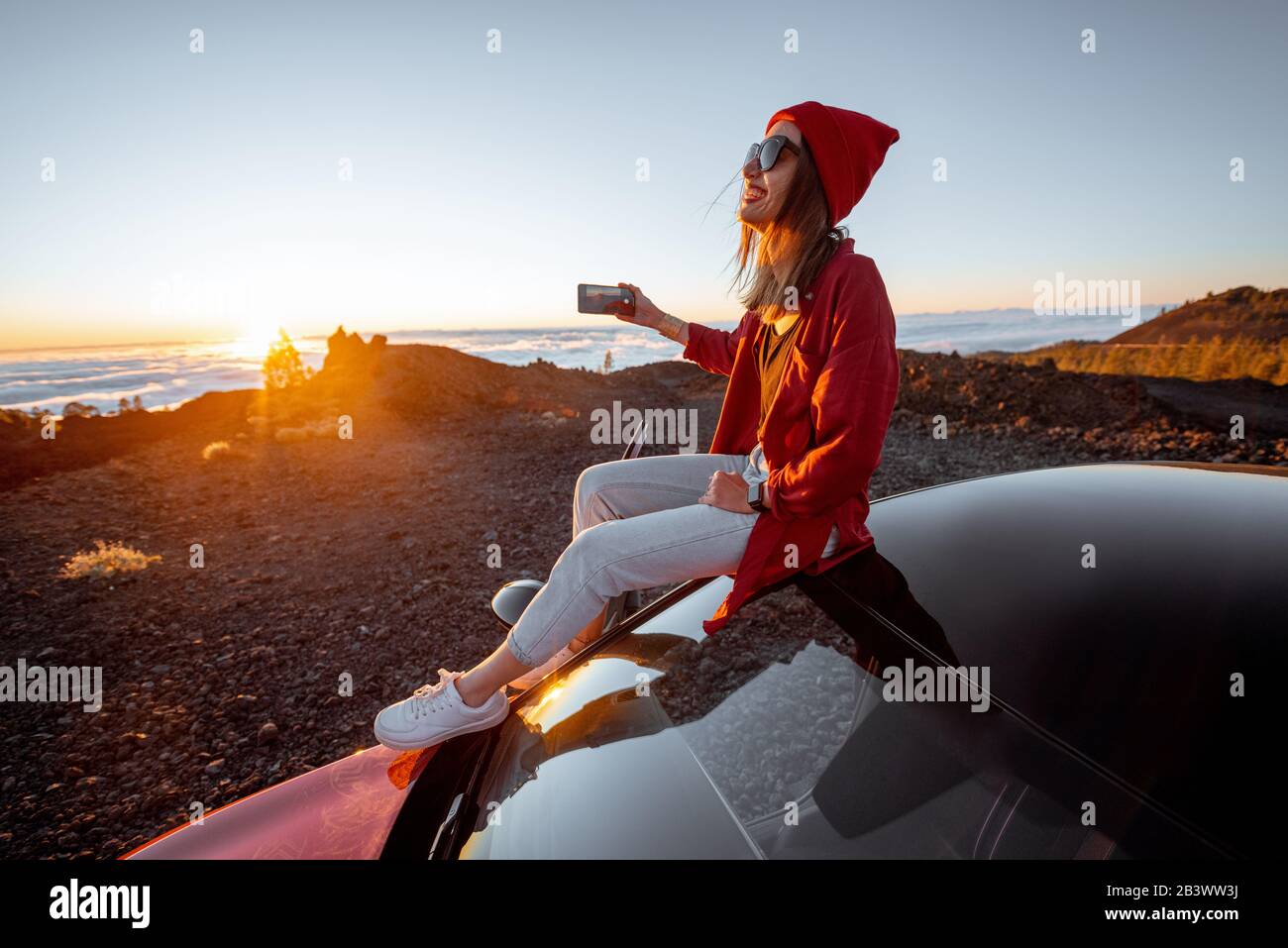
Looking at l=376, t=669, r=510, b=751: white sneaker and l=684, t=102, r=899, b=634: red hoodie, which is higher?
l=684, t=102, r=899, b=634: red hoodie

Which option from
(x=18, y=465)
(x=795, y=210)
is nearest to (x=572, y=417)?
(x=18, y=465)

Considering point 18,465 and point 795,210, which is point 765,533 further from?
point 18,465

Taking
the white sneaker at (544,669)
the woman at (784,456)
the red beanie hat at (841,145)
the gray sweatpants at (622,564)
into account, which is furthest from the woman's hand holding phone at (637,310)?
the white sneaker at (544,669)

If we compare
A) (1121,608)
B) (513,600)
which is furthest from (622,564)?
(1121,608)

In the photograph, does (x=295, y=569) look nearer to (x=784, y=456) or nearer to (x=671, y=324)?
(x=671, y=324)

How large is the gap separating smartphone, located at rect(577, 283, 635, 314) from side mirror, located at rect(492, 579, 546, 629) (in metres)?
1.22

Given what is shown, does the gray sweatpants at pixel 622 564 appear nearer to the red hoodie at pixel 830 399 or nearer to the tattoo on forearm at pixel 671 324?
the red hoodie at pixel 830 399

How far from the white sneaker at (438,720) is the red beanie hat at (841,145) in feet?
6.09

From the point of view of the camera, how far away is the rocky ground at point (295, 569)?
9.16 feet

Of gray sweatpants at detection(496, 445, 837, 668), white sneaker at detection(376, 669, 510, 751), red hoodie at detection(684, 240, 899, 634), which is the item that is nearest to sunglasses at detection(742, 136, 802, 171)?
red hoodie at detection(684, 240, 899, 634)

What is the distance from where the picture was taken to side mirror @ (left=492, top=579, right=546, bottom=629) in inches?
72.3

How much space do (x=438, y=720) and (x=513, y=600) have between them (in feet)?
1.38

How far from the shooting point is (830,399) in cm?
167

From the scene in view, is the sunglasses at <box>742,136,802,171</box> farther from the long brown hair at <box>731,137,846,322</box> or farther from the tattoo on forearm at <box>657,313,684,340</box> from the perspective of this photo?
the tattoo on forearm at <box>657,313,684,340</box>
